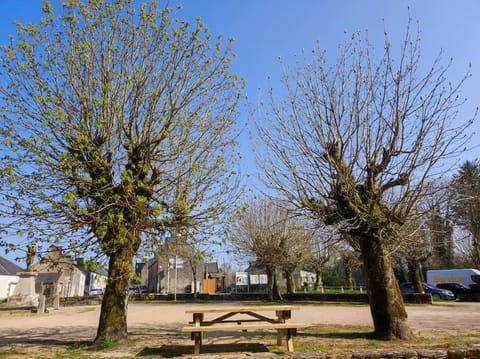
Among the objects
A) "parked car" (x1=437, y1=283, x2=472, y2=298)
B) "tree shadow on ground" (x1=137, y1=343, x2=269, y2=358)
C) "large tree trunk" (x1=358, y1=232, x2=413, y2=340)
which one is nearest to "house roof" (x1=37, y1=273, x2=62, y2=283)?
"parked car" (x1=437, y1=283, x2=472, y2=298)

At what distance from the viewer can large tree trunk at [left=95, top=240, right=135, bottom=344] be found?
7684 mm

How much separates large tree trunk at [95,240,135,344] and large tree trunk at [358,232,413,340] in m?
5.39

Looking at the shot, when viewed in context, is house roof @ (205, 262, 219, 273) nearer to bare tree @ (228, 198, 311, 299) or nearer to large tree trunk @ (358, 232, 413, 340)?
bare tree @ (228, 198, 311, 299)

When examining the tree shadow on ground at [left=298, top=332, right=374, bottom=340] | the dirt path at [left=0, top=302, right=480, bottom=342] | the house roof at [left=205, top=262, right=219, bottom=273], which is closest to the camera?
the tree shadow on ground at [left=298, top=332, right=374, bottom=340]

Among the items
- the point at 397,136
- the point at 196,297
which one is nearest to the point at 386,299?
the point at 397,136

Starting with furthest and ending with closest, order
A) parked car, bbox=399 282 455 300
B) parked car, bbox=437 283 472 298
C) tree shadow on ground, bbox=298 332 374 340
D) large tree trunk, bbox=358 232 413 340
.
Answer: parked car, bbox=399 282 455 300, parked car, bbox=437 283 472 298, tree shadow on ground, bbox=298 332 374 340, large tree trunk, bbox=358 232 413 340

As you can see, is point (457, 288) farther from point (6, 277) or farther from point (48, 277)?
point (48, 277)

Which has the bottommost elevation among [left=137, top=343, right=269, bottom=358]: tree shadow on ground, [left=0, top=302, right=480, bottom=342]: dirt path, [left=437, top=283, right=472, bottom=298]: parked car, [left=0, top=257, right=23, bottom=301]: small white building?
[left=0, top=302, right=480, bottom=342]: dirt path

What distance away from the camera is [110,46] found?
26.9ft

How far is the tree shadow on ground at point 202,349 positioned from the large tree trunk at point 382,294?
9.12 feet

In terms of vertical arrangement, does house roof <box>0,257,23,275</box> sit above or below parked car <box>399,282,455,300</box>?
above

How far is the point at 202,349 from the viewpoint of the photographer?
21.8 feet

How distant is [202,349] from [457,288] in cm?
2580

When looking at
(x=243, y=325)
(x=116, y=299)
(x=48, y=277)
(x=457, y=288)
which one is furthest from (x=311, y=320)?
(x=48, y=277)
